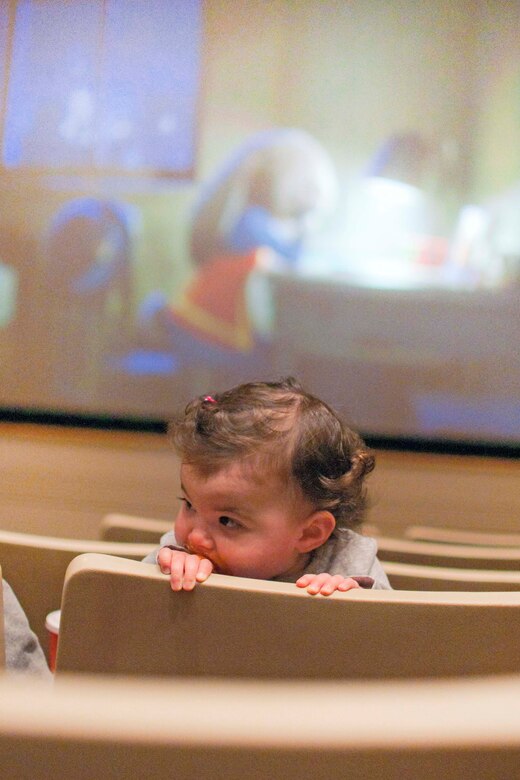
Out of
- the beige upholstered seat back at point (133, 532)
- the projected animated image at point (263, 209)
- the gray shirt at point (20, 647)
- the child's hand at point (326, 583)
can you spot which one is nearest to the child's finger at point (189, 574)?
the child's hand at point (326, 583)

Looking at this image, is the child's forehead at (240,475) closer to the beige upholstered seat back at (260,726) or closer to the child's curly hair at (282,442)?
the child's curly hair at (282,442)

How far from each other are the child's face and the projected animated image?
2.22m

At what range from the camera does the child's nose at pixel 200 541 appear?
104cm

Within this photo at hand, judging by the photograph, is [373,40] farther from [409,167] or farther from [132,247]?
[132,247]

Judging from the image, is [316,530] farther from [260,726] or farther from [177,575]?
[260,726]

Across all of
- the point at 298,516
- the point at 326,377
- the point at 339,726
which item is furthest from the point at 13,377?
the point at 339,726

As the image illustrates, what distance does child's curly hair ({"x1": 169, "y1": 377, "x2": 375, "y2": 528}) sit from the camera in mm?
1072

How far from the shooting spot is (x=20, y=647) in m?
1.00

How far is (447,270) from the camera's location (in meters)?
3.24

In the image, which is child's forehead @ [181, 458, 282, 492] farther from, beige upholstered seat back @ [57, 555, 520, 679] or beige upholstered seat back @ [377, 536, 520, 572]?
beige upholstered seat back @ [377, 536, 520, 572]

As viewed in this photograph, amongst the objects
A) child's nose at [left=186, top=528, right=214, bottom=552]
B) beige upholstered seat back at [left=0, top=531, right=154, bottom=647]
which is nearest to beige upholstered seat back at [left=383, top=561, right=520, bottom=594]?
child's nose at [left=186, top=528, right=214, bottom=552]

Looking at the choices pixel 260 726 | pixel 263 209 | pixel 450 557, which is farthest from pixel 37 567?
pixel 263 209

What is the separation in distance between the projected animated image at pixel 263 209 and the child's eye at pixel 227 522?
2.23m

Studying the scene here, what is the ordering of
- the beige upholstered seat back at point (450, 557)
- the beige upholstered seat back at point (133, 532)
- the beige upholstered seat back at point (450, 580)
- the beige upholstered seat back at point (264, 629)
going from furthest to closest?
the beige upholstered seat back at point (133, 532)
the beige upholstered seat back at point (450, 557)
the beige upholstered seat back at point (450, 580)
the beige upholstered seat back at point (264, 629)
